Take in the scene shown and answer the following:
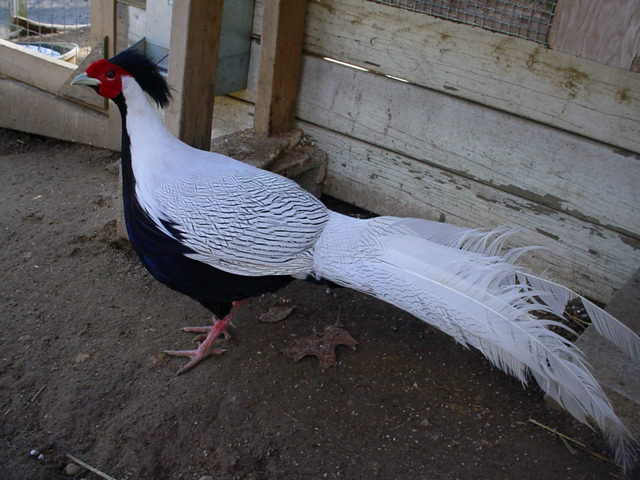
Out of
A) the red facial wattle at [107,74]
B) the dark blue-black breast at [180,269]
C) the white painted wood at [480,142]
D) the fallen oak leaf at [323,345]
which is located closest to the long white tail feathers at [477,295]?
the dark blue-black breast at [180,269]

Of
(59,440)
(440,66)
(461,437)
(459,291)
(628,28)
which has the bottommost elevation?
(59,440)

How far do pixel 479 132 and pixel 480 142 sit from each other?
49 millimetres

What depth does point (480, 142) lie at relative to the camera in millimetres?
3160

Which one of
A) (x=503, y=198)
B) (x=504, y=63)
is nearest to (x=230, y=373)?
(x=503, y=198)

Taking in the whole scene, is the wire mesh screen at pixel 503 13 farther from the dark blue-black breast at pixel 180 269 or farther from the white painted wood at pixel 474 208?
the dark blue-black breast at pixel 180 269

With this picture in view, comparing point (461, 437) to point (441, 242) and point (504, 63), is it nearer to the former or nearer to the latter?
point (441, 242)

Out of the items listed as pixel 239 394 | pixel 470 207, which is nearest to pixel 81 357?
pixel 239 394

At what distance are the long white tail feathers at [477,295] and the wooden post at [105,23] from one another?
230cm

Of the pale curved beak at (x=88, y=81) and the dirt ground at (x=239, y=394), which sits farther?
the pale curved beak at (x=88, y=81)

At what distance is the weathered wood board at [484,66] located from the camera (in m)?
2.76

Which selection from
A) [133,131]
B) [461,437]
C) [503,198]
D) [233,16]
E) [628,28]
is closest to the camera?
[628,28]

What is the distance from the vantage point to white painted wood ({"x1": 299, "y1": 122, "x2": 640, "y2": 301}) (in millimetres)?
2977

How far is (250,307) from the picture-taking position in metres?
3.03

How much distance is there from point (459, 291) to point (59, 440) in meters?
1.48
